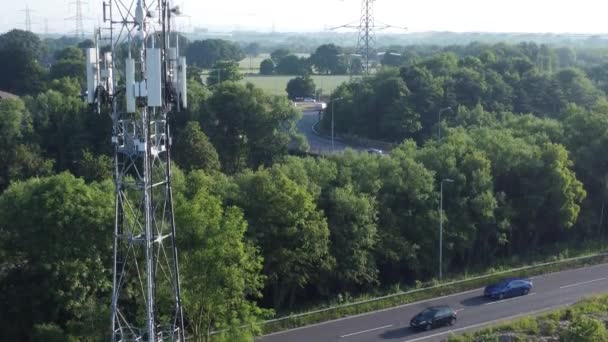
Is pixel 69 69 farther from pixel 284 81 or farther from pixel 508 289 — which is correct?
pixel 508 289

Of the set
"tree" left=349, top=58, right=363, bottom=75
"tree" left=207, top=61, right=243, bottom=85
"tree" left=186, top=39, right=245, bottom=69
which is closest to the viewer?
"tree" left=207, top=61, right=243, bottom=85

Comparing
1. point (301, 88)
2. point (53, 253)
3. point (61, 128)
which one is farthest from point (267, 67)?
point (53, 253)

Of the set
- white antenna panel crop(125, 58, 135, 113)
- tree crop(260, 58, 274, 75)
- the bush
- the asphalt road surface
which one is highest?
white antenna panel crop(125, 58, 135, 113)

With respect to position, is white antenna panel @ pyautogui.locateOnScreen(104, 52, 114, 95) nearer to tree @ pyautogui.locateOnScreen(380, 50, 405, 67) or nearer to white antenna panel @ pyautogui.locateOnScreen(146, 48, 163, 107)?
white antenna panel @ pyautogui.locateOnScreen(146, 48, 163, 107)

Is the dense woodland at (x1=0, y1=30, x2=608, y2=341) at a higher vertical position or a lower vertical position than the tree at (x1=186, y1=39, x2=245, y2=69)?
lower

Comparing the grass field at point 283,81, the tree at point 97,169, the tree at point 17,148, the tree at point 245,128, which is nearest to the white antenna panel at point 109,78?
the tree at point 97,169

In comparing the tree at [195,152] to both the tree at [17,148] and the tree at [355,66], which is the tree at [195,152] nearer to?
the tree at [17,148]

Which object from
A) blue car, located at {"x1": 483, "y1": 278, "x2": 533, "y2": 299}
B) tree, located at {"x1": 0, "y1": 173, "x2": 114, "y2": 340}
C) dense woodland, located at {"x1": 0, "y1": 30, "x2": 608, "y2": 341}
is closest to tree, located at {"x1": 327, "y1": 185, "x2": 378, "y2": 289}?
dense woodland, located at {"x1": 0, "y1": 30, "x2": 608, "y2": 341}

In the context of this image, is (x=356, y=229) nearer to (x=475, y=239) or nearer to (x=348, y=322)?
(x=348, y=322)
